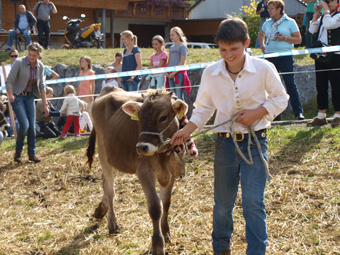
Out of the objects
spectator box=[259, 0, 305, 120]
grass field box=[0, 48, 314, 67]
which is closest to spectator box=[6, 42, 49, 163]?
spectator box=[259, 0, 305, 120]

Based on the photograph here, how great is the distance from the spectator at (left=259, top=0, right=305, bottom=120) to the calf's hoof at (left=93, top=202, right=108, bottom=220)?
434 centimetres

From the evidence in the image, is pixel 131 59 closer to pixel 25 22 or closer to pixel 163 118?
Result: pixel 163 118

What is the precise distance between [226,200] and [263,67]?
115cm

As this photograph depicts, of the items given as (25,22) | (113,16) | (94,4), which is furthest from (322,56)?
(113,16)

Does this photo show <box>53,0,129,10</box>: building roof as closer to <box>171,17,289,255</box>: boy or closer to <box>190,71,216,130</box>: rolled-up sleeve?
<box>190,71,216,130</box>: rolled-up sleeve

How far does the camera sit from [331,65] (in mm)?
7035

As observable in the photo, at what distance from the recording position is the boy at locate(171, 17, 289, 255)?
3.19 metres

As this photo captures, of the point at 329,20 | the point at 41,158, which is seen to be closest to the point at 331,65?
the point at 329,20

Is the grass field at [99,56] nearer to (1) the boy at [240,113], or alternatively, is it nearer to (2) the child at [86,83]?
(2) the child at [86,83]

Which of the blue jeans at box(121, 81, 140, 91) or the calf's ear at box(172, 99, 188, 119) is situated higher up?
the calf's ear at box(172, 99, 188, 119)

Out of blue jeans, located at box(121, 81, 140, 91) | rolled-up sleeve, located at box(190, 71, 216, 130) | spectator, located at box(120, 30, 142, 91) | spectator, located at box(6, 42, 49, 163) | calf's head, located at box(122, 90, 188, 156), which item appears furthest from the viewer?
blue jeans, located at box(121, 81, 140, 91)

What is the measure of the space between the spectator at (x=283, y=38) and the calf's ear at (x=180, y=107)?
430cm

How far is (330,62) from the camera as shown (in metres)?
7.04

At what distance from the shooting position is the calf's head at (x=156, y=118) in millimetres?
3706
